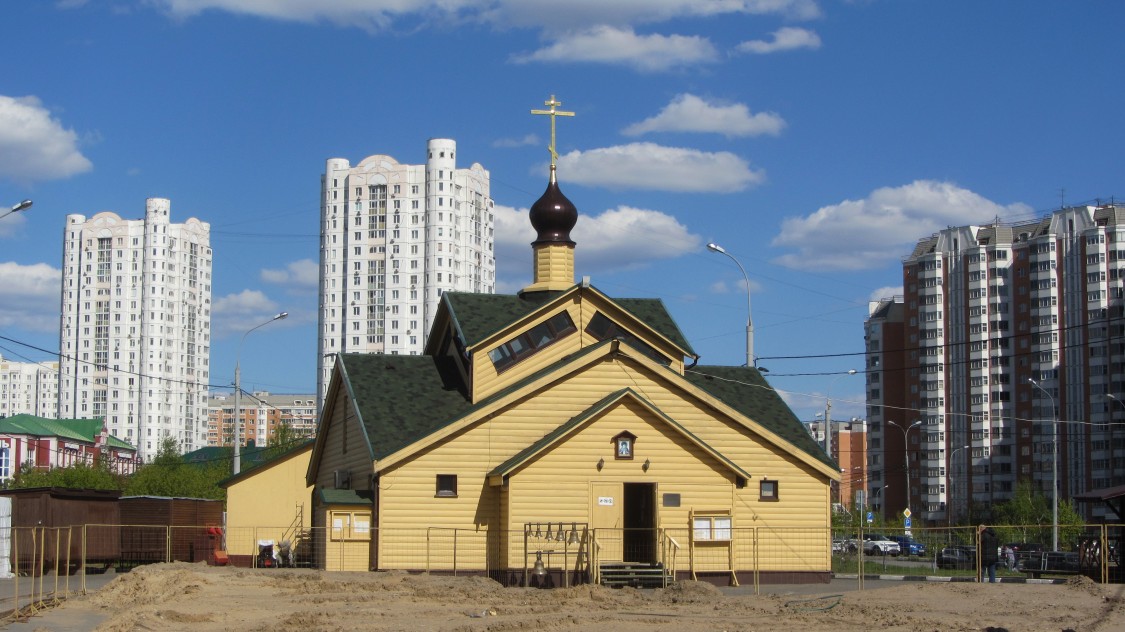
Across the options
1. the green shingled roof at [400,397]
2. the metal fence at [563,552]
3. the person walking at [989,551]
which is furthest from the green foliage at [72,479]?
the person walking at [989,551]

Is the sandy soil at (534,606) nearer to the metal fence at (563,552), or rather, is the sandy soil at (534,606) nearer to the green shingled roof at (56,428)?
the metal fence at (563,552)

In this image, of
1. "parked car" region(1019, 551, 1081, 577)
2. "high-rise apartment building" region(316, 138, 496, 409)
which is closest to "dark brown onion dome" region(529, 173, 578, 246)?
"parked car" region(1019, 551, 1081, 577)

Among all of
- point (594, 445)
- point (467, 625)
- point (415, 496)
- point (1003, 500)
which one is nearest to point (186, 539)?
point (415, 496)

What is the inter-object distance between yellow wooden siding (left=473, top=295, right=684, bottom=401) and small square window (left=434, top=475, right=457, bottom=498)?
301 centimetres

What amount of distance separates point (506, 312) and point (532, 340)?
1.47 metres

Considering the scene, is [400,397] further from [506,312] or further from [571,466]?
[571,466]

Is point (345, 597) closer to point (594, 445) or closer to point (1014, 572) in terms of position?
point (594, 445)

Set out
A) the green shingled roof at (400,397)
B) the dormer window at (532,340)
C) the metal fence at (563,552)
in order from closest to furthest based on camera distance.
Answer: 1. the metal fence at (563,552)
2. the green shingled roof at (400,397)
3. the dormer window at (532,340)

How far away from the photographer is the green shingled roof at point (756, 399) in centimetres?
3641

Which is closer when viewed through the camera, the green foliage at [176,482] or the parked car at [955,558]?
the parked car at [955,558]

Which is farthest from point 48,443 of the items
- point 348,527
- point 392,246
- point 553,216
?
point 348,527

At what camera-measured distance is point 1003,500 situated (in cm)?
12412

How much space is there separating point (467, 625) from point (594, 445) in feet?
38.9

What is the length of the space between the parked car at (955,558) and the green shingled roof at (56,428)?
12193 cm
